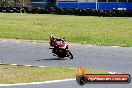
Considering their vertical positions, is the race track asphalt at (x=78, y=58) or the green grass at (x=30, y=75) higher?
the green grass at (x=30, y=75)

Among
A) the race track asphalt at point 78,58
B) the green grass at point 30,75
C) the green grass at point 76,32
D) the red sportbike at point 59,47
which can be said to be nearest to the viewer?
the green grass at point 30,75

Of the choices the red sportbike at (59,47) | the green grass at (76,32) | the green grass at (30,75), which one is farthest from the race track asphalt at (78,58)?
the green grass at (76,32)

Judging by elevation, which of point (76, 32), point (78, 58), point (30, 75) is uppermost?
point (30, 75)

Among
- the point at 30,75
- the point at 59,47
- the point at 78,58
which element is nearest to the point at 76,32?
the point at 78,58

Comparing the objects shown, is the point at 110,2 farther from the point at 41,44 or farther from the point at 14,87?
the point at 14,87

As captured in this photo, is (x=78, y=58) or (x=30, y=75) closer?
(x=30, y=75)

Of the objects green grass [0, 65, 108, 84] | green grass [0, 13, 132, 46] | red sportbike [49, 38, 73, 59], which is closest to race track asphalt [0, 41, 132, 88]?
red sportbike [49, 38, 73, 59]

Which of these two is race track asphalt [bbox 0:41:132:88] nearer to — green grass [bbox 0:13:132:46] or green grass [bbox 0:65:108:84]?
green grass [bbox 0:65:108:84]

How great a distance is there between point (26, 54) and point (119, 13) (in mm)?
42292

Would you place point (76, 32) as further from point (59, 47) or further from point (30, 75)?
point (30, 75)

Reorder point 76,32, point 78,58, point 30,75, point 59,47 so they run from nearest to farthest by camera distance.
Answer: point 30,75
point 59,47
point 78,58
point 76,32

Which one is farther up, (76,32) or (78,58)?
(78,58)

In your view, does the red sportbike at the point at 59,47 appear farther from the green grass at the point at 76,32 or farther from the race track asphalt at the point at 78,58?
the green grass at the point at 76,32

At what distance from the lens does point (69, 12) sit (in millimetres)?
64438
